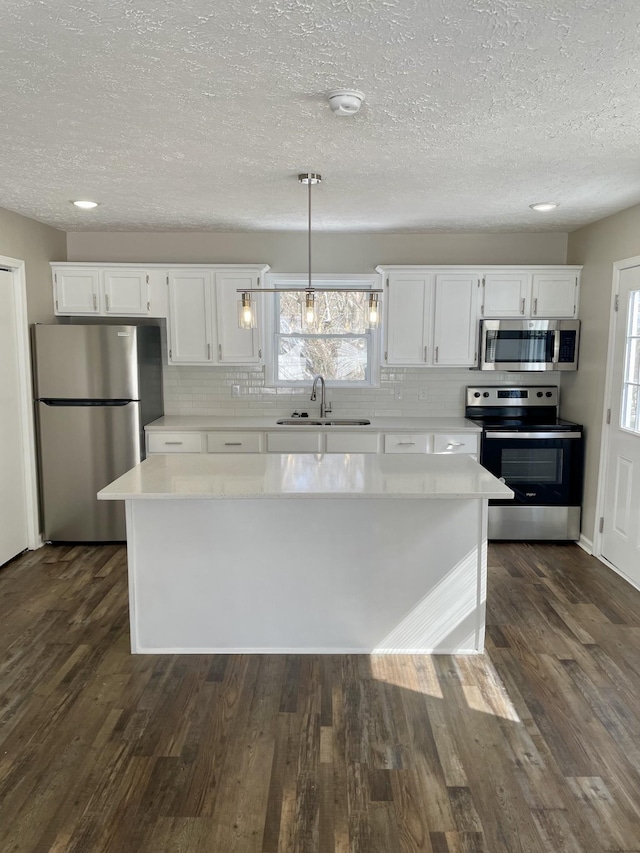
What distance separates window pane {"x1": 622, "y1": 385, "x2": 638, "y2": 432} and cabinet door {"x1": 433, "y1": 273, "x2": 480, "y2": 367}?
1.19 meters

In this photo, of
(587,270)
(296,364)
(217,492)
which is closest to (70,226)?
(296,364)

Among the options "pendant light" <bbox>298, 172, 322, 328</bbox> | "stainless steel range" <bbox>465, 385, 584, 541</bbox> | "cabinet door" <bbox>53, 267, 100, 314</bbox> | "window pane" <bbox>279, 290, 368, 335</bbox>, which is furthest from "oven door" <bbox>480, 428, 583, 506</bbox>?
"cabinet door" <bbox>53, 267, 100, 314</bbox>

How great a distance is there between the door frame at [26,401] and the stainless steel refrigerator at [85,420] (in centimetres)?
6

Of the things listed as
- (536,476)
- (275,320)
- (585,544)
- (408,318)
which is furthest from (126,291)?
(585,544)

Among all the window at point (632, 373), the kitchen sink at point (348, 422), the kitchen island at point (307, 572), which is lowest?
the kitchen island at point (307, 572)

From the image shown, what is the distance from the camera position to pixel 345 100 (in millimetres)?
2070

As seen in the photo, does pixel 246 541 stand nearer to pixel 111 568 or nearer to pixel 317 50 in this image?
pixel 111 568

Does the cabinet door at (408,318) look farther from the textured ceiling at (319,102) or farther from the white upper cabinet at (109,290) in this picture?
the white upper cabinet at (109,290)

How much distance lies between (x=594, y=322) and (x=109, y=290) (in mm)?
3665

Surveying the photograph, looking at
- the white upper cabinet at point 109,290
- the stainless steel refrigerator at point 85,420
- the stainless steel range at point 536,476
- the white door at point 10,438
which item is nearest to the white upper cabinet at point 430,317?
the stainless steel range at point 536,476

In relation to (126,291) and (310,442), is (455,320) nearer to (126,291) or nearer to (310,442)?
(310,442)

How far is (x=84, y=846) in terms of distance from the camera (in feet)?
5.92

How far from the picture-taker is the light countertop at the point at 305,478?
2.60 metres

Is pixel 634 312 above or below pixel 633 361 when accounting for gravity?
above
